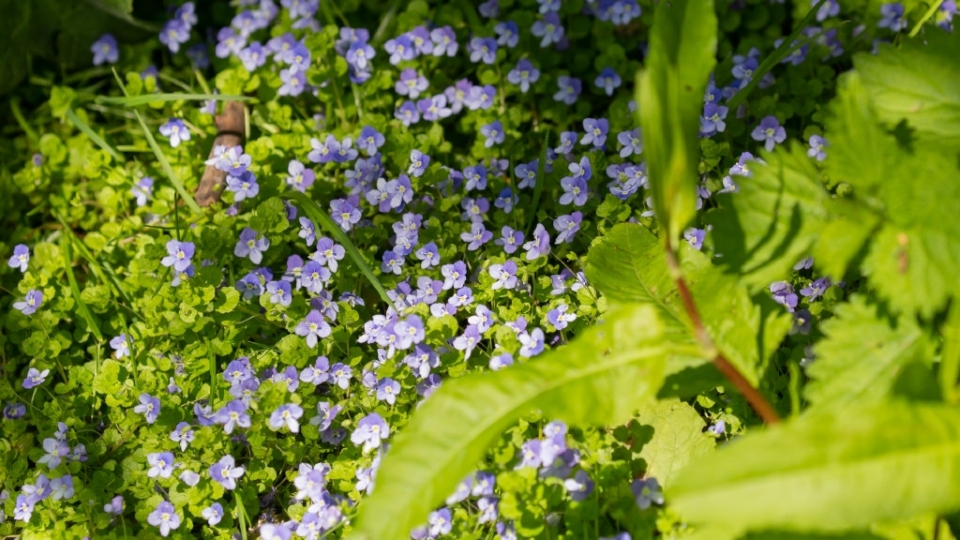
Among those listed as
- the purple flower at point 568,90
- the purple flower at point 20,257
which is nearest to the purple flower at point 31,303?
the purple flower at point 20,257

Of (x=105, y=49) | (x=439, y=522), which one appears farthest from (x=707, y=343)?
(x=105, y=49)

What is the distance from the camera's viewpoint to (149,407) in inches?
103

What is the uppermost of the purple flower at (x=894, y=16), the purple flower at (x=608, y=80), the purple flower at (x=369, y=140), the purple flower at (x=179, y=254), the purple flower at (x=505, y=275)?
the purple flower at (x=608, y=80)

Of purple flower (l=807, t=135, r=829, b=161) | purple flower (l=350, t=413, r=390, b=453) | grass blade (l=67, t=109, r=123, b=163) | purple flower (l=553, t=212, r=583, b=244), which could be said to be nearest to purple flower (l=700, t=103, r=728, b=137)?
purple flower (l=807, t=135, r=829, b=161)

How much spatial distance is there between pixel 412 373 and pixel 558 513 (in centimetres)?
63

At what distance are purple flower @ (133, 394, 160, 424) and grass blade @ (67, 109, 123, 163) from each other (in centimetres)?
115

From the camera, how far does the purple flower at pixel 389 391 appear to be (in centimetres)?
260

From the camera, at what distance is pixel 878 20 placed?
3.37 meters

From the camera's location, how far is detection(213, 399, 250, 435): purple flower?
2.49 m

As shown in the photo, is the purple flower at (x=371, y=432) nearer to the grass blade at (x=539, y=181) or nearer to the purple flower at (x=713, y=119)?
the grass blade at (x=539, y=181)

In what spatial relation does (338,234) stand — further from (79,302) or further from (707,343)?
(707,343)

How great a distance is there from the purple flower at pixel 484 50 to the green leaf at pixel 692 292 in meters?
1.16

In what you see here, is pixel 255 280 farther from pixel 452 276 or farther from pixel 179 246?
pixel 452 276

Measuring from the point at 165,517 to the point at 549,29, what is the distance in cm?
217
